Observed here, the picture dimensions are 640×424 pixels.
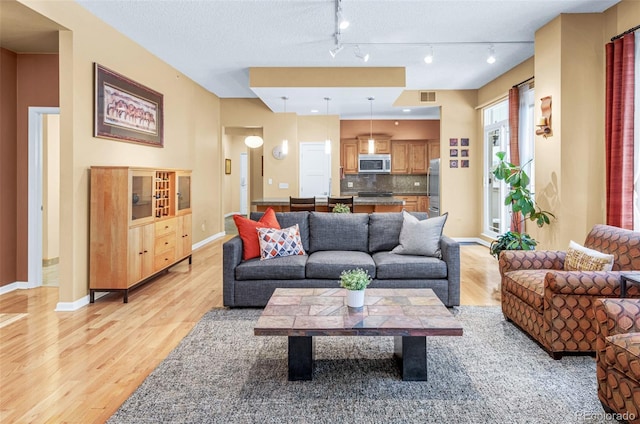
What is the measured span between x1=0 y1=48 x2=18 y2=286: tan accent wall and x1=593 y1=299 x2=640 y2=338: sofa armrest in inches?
221

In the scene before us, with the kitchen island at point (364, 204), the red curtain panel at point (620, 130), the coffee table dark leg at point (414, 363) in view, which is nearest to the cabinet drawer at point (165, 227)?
the kitchen island at point (364, 204)

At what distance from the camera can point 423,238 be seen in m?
4.02

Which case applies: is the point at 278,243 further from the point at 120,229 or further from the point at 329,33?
the point at 329,33

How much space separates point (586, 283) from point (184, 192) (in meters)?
4.80

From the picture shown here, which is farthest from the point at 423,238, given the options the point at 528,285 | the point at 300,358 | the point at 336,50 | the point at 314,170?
the point at 314,170

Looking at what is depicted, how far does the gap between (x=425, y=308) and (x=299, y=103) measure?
5.84 meters

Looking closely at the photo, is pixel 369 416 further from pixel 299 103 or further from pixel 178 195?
pixel 299 103

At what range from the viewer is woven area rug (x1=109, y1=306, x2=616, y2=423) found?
6.93 feet

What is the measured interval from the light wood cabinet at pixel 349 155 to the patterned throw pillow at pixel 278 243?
6.15 meters

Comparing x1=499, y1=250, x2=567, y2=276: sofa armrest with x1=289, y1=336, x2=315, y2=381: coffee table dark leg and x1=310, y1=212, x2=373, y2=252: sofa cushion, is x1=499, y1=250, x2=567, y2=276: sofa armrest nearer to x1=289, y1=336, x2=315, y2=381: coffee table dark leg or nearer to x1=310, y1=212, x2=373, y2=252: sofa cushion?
x1=310, y1=212, x2=373, y2=252: sofa cushion

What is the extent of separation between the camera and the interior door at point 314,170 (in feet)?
30.6

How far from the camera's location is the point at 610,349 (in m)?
2.01

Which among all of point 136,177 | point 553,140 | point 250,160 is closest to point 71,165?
point 136,177

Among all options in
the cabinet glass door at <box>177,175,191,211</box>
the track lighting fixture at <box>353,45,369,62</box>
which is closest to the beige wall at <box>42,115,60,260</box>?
the cabinet glass door at <box>177,175,191,211</box>
